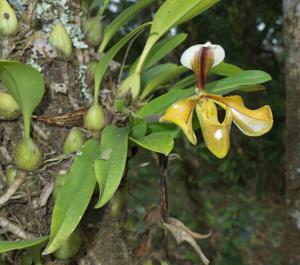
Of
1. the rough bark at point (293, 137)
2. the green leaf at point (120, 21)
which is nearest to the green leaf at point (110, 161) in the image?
the green leaf at point (120, 21)

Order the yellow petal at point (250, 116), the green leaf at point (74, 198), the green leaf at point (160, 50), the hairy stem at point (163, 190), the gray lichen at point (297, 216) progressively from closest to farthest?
the green leaf at point (74, 198) → the yellow petal at point (250, 116) → the hairy stem at point (163, 190) → the green leaf at point (160, 50) → the gray lichen at point (297, 216)

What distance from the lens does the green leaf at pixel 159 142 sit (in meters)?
0.66

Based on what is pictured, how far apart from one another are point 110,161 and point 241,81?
0.28 m

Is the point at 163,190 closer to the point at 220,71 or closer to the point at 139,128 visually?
the point at 139,128

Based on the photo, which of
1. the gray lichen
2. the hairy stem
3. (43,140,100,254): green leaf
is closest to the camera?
(43,140,100,254): green leaf

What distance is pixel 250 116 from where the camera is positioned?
2.43 ft

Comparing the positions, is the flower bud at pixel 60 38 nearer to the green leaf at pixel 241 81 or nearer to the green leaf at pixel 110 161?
the green leaf at pixel 110 161

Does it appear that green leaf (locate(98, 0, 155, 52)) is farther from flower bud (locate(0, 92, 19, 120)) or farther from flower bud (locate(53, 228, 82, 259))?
flower bud (locate(53, 228, 82, 259))

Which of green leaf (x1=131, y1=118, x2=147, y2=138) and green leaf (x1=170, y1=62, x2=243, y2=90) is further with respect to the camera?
green leaf (x1=170, y1=62, x2=243, y2=90)

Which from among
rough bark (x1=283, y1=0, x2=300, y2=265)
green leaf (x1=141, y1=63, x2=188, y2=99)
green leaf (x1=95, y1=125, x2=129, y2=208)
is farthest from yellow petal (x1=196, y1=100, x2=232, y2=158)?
rough bark (x1=283, y1=0, x2=300, y2=265)

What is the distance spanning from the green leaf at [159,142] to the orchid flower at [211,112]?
3 centimetres

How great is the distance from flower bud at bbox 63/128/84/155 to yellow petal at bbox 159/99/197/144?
164 millimetres

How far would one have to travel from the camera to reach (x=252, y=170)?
12.8ft

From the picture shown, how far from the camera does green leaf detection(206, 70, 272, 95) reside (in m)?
0.79
